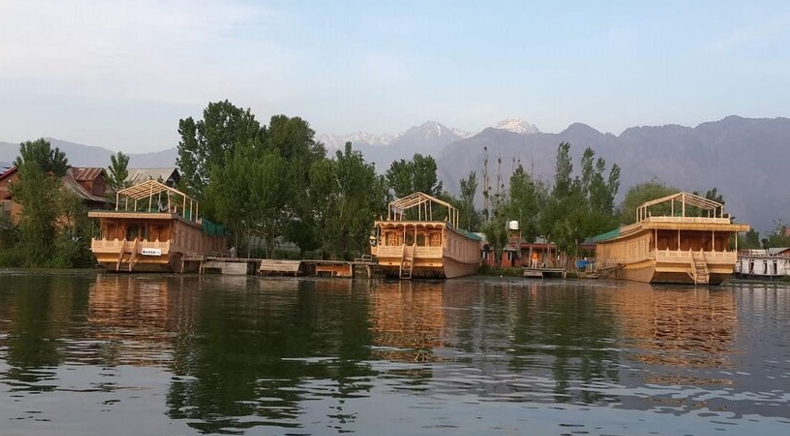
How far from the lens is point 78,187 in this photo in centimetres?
8144

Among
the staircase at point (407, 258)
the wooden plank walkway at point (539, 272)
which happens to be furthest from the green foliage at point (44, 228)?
the wooden plank walkway at point (539, 272)

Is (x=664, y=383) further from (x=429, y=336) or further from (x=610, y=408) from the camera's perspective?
(x=429, y=336)

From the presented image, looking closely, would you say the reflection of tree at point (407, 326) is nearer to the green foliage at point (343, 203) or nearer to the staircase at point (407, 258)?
the staircase at point (407, 258)

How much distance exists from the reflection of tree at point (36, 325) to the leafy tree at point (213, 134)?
49.2 metres

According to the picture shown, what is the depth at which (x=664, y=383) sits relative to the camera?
14289 millimetres

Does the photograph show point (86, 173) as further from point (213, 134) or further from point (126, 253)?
point (126, 253)

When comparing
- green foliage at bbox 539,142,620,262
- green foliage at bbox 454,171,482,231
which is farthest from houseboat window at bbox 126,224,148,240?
green foliage at bbox 454,171,482,231

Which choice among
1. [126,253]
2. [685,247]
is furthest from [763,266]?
[126,253]

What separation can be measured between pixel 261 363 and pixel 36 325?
9425mm

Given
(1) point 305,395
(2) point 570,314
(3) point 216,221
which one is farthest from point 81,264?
(1) point 305,395

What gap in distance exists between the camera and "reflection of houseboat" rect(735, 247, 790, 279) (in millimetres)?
86938

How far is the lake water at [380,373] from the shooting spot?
10930 mm

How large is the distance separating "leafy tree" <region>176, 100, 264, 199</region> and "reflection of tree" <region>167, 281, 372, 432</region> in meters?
61.2

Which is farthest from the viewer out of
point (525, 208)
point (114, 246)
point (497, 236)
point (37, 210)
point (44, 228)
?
point (525, 208)
